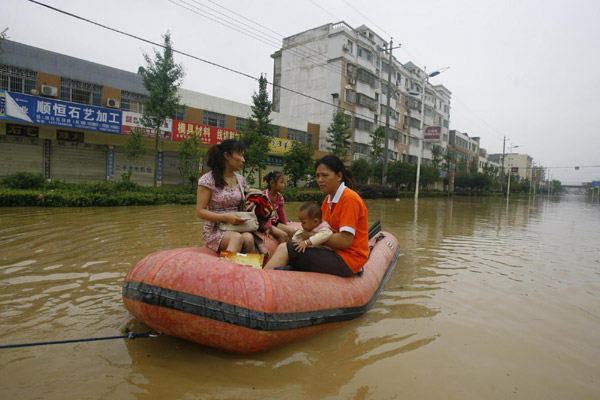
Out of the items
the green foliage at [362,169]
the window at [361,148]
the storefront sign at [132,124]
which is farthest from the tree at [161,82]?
the window at [361,148]

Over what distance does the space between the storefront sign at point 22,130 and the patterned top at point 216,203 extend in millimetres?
18123

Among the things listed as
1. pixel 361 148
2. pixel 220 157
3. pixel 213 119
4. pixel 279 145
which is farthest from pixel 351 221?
pixel 361 148

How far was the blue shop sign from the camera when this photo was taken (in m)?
15.1

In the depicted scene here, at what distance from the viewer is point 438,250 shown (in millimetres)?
7508

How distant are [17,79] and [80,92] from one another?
2573 mm

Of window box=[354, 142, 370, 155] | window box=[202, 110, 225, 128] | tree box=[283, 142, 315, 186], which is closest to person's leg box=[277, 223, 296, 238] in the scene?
tree box=[283, 142, 315, 186]

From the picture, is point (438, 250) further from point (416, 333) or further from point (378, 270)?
point (416, 333)

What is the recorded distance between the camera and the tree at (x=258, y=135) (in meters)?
19.9

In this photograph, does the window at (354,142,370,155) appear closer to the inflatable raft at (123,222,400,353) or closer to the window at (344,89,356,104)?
the window at (344,89,356,104)

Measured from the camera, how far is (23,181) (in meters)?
12.4

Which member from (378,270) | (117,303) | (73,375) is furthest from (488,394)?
(117,303)

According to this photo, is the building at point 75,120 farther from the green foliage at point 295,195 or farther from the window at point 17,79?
the green foliage at point 295,195

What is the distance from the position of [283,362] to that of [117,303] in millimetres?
2041

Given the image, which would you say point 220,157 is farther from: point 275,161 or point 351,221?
point 275,161
